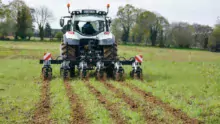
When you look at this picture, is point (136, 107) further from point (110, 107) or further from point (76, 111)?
point (76, 111)

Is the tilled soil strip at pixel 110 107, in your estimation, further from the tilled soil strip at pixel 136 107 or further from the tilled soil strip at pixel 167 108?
the tilled soil strip at pixel 167 108

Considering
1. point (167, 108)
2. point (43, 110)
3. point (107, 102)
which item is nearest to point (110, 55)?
point (107, 102)

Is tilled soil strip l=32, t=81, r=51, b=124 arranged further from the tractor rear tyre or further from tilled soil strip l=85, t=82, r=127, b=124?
the tractor rear tyre

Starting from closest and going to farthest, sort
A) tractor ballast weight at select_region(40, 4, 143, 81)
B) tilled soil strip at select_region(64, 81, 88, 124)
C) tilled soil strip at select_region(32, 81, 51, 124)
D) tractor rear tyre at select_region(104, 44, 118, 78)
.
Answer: tilled soil strip at select_region(64, 81, 88, 124) < tilled soil strip at select_region(32, 81, 51, 124) < tractor ballast weight at select_region(40, 4, 143, 81) < tractor rear tyre at select_region(104, 44, 118, 78)

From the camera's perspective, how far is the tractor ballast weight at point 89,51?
1357 centimetres

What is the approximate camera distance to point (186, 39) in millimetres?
44531

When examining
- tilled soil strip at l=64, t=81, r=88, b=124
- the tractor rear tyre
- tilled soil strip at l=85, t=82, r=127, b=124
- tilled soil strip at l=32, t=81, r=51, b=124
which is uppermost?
the tractor rear tyre

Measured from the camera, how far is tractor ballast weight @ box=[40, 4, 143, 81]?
13.6 metres

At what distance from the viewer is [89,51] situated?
575 inches

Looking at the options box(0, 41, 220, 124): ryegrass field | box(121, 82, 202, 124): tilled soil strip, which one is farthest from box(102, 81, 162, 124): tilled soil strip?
box(121, 82, 202, 124): tilled soil strip

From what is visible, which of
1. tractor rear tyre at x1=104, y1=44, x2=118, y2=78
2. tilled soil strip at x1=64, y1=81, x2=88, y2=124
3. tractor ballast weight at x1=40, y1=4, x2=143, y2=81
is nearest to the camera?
tilled soil strip at x1=64, y1=81, x2=88, y2=124

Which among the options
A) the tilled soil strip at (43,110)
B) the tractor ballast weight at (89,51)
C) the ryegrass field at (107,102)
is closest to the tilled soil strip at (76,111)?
the ryegrass field at (107,102)

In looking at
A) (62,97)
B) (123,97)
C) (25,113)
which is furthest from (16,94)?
(123,97)

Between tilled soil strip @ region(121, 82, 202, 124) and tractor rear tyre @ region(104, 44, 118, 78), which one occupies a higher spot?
tractor rear tyre @ region(104, 44, 118, 78)
